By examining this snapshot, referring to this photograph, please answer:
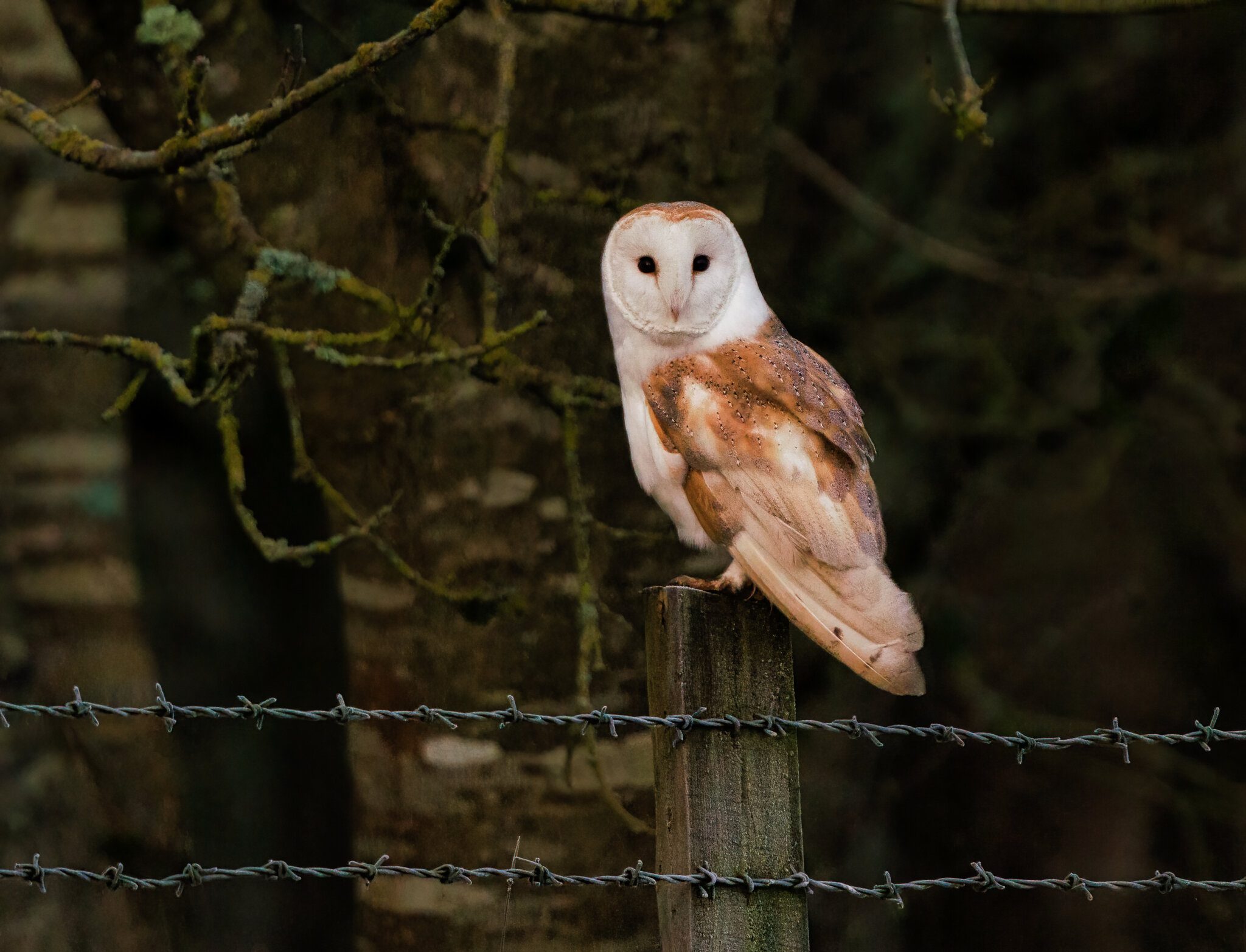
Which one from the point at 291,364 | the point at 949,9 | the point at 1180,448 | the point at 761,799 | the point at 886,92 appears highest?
the point at 886,92

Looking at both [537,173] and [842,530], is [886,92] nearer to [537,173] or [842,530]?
[537,173]

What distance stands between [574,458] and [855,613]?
119 cm

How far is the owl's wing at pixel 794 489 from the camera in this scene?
5.54 feet

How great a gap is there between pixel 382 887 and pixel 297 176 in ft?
5.80

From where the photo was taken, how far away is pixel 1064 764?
504 cm

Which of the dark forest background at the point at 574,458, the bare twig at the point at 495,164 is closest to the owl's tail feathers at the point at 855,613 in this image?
the dark forest background at the point at 574,458

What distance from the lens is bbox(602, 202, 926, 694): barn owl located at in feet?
5.62

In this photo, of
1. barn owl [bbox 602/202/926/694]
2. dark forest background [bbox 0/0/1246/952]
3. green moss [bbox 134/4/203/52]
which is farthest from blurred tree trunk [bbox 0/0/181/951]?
barn owl [bbox 602/202/926/694]

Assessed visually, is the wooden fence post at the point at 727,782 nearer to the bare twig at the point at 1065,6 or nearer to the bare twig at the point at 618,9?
the bare twig at the point at 618,9

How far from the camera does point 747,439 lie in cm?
189

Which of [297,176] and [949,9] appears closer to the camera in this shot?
[949,9]

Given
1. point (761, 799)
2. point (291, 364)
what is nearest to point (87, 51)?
point (291, 364)

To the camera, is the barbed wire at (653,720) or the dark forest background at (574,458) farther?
the dark forest background at (574,458)

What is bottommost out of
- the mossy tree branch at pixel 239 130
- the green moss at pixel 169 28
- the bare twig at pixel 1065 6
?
the mossy tree branch at pixel 239 130
